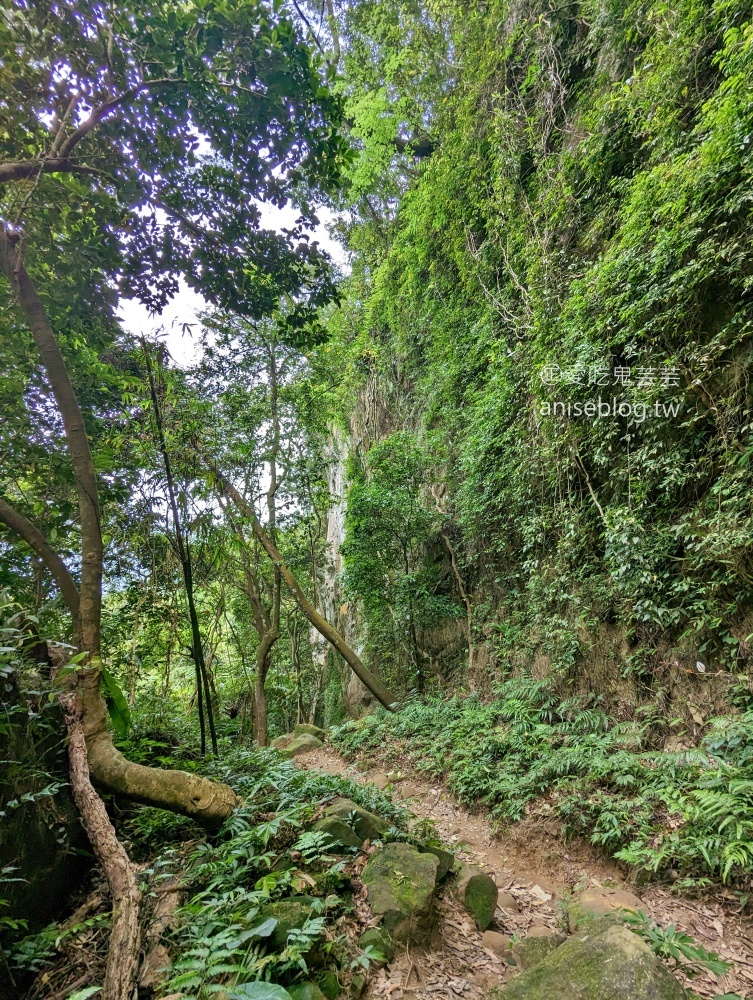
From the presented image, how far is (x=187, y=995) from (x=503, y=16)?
13.2 m

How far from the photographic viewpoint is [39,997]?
2084 millimetres

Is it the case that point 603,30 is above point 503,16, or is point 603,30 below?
A: below

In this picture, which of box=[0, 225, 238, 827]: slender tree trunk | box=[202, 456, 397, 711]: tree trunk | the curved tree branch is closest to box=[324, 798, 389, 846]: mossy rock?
box=[0, 225, 238, 827]: slender tree trunk

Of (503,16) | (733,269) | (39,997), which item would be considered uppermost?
(503,16)

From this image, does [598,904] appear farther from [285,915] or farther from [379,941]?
[285,915]

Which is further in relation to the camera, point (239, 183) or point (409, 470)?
point (409, 470)

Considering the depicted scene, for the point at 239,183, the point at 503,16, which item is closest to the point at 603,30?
the point at 503,16

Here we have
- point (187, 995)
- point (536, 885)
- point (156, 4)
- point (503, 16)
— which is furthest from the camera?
point (503, 16)

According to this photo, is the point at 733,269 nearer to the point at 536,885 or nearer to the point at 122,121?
the point at 122,121

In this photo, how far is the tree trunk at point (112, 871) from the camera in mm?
1987

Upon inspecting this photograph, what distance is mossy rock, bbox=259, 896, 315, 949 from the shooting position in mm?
2201

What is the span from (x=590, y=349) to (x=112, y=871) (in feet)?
20.6

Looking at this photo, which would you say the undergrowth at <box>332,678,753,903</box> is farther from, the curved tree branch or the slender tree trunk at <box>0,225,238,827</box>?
the curved tree branch

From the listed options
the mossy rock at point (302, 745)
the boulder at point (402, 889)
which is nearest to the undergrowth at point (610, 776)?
the boulder at point (402, 889)
